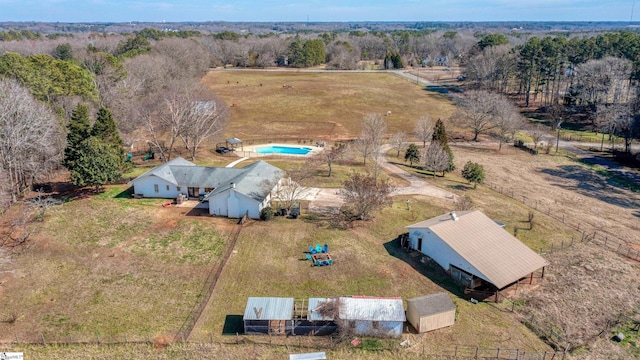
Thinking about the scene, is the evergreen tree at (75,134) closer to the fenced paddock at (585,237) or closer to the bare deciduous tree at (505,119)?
the fenced paddock at (585,237)

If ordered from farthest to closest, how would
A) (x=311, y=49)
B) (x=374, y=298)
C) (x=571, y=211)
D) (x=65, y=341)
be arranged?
(x=311, y=49) → (x=571, y=211) → (x=374, y=298) → (x=65, y=341)

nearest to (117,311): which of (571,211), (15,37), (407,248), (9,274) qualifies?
(9,274)

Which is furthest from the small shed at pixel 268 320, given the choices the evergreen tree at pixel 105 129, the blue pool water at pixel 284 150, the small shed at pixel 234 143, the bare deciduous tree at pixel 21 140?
the small shed at pixel 234 143

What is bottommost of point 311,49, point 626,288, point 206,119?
point 626,288

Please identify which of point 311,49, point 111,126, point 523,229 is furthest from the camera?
point 311,49

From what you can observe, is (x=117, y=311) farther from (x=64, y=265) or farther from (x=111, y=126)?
(x=111, y=126)

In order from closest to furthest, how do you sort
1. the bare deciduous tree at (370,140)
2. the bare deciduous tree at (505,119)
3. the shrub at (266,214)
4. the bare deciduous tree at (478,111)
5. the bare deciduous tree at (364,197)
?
1. the bare deciduous tree at (364,197)
2. the shrub at (266,214)
3. the bare deciduous tree at (370,140)
4. the bare deciduous tree at (505,119)
5. the bare deciduous tree at (478,111)

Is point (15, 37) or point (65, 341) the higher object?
point (15, 37)

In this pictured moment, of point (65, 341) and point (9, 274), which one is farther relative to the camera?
point (9, 274)
